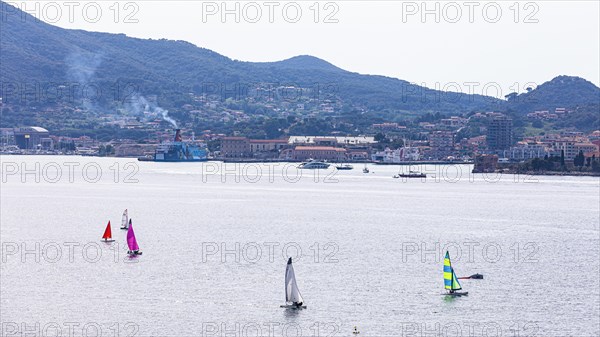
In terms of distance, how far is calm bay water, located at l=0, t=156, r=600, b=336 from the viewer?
2852 cm

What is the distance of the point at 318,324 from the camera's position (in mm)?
28188

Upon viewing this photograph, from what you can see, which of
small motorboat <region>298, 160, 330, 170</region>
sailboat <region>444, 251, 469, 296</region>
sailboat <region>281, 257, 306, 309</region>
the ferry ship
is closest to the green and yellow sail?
sailboat <region>444, 251, 469, 296</region>

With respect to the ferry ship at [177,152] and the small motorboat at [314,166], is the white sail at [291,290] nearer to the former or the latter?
the small motorboat at [314,166]

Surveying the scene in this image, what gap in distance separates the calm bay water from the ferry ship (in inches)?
3652

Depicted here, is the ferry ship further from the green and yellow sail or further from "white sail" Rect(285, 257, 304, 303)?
"white sail" Rect(285, 257, 304, 303)

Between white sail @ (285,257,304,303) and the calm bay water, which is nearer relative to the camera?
the calm bay water

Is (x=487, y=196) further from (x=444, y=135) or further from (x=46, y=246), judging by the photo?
(x=444, y=135)

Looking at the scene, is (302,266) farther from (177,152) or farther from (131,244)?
(177,152)

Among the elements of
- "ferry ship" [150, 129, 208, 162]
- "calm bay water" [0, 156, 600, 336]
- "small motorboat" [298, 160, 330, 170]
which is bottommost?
"calm bay water" [0, 156, 600, 336]

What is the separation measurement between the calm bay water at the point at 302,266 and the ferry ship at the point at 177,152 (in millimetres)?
92748

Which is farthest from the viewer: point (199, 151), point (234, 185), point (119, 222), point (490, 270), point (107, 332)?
point (199, 151)

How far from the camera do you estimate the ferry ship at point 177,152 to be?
6777 inches

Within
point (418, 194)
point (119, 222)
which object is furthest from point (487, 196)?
point (119, 222)

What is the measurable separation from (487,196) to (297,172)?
5786cm
